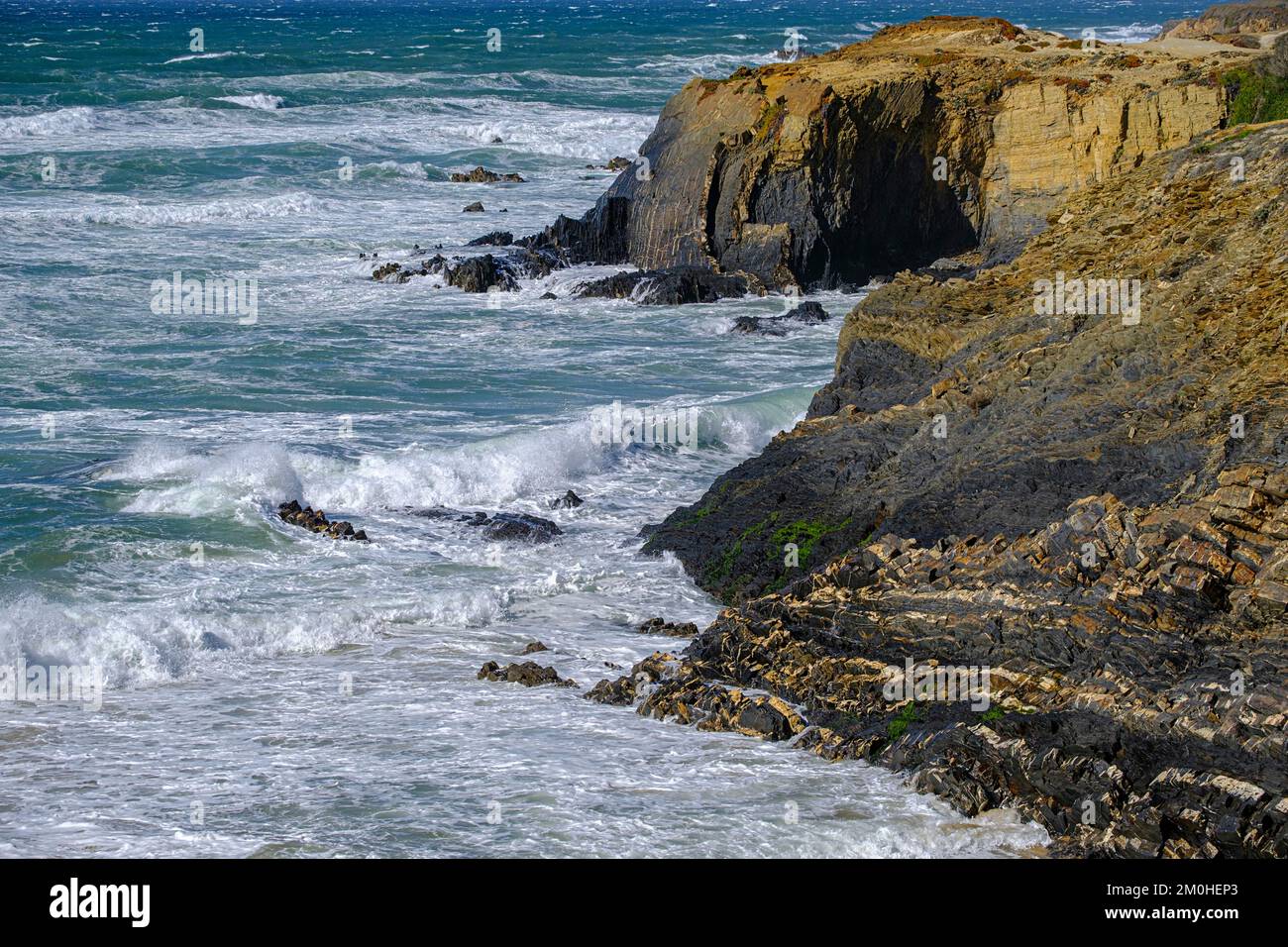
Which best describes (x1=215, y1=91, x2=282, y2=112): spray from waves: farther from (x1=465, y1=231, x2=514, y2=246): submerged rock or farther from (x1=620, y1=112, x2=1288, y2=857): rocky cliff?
(x1=620, y1=112, x2=1288, y2=857): rocky cliff

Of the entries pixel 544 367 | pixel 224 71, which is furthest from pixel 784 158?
pixel 224 71

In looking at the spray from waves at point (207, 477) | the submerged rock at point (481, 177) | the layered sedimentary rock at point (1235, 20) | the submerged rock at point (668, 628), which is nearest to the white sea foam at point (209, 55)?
the submerged rock at point (481, 177)

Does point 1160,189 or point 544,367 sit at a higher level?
point 1160,189

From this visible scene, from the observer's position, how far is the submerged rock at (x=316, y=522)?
56.8 feet

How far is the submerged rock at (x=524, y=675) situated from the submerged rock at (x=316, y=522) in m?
4.13

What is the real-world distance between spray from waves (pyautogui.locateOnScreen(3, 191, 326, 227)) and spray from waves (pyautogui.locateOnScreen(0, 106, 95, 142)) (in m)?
12.6

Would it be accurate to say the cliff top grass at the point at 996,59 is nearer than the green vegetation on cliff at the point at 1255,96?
No

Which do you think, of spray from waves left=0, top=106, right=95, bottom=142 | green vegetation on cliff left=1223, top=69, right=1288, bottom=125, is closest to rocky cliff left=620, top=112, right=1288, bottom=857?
green vegetation on cliff left=1223, top=69, right=1288, bottom=125

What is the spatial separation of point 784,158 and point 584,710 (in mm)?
18040

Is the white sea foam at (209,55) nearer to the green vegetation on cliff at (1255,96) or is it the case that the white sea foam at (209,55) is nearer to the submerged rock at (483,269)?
the submerged rock at (483,269)

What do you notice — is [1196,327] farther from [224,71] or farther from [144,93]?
[224,71]

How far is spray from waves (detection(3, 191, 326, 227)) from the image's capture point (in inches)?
1427

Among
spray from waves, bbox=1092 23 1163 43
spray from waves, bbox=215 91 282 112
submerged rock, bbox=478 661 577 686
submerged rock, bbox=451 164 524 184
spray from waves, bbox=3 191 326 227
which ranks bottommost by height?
submerged rock, bbox=478 661 577 686

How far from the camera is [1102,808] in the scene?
9.78 m
